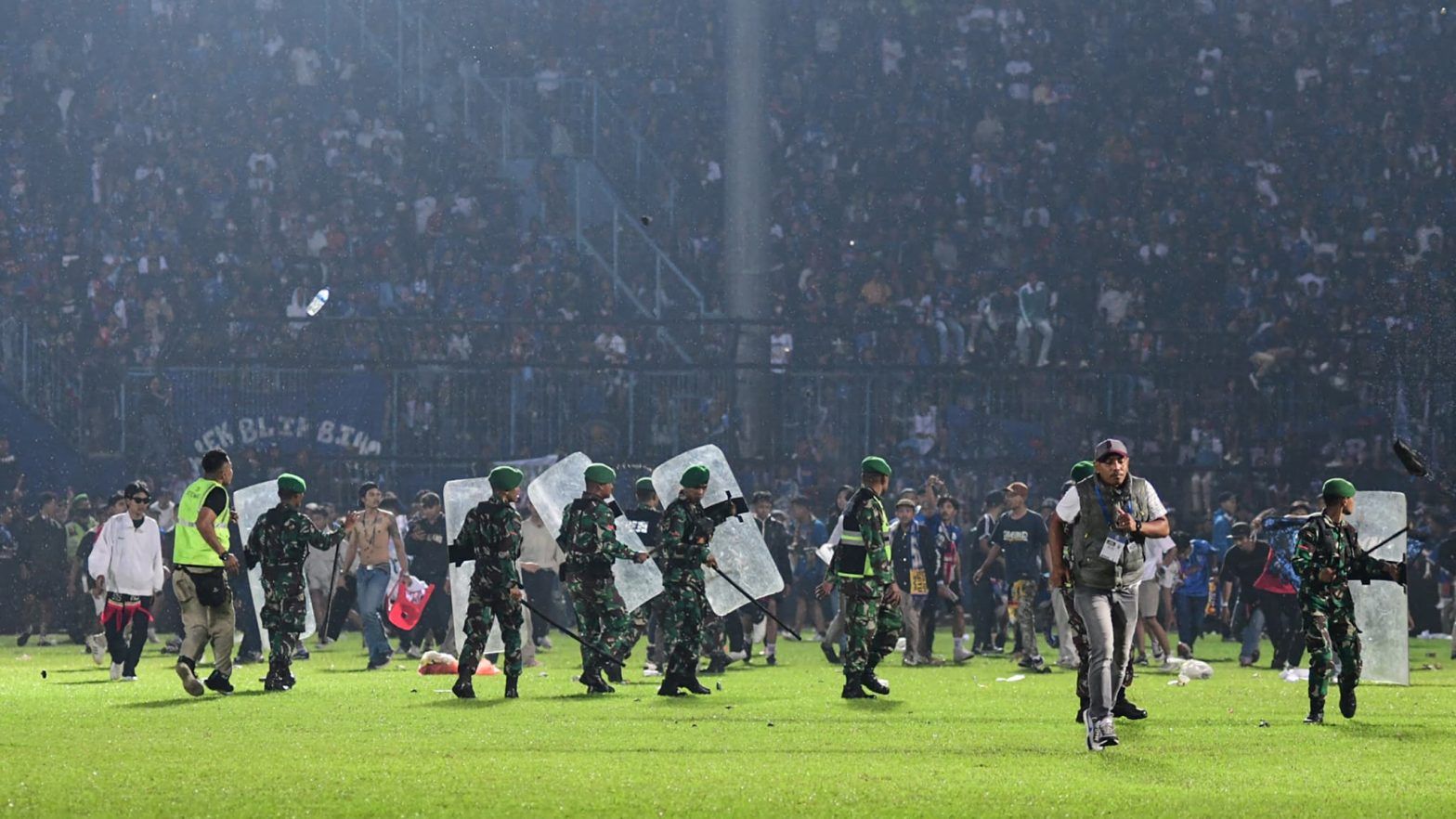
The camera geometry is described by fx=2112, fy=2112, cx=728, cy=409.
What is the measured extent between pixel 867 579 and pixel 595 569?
2347 mm

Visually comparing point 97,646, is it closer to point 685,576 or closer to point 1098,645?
point 685,576

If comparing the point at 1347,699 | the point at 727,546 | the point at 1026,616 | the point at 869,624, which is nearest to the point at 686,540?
the point at 869,624

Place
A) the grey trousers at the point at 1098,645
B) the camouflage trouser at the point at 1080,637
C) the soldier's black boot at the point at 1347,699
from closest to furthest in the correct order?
the grey trousers at the point at 1098,645, the camouflage trouser at the point at 1080,637, the soldier's black boot at the point at 1347,699

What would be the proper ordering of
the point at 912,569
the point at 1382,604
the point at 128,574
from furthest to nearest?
the point at 912,569, the point at 128,574, the point at 1382,604

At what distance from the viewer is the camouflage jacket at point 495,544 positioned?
51.3ft

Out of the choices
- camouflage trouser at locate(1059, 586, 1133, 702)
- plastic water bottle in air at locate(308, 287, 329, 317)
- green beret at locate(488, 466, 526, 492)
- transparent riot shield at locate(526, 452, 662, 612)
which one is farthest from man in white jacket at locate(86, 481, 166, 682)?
plastic water bottle in air at locate(308, 287, 329, 317)

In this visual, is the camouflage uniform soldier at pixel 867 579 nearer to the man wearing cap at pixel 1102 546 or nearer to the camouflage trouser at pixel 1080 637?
the camouflage trouser at pixel 1080 637

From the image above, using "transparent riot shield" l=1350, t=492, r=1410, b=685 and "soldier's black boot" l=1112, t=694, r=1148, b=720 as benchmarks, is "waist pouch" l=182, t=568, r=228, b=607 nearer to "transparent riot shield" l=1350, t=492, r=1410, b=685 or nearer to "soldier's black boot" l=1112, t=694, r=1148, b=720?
"soldier's black boot" l=1112, t=694, r=1148, b=720

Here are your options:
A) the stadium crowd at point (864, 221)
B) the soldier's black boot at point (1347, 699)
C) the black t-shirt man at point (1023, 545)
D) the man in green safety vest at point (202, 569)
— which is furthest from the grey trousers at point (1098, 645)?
the stadium crowd at point (864, 221)

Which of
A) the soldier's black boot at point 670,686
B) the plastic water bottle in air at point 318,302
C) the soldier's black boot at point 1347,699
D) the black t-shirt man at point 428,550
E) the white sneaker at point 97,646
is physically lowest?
the white sneaker at point 97,646

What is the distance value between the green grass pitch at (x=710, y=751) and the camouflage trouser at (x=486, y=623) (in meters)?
0.31

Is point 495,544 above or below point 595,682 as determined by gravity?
above

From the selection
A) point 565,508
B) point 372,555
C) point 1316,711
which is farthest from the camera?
point 372,555

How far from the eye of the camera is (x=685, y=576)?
16.0m
